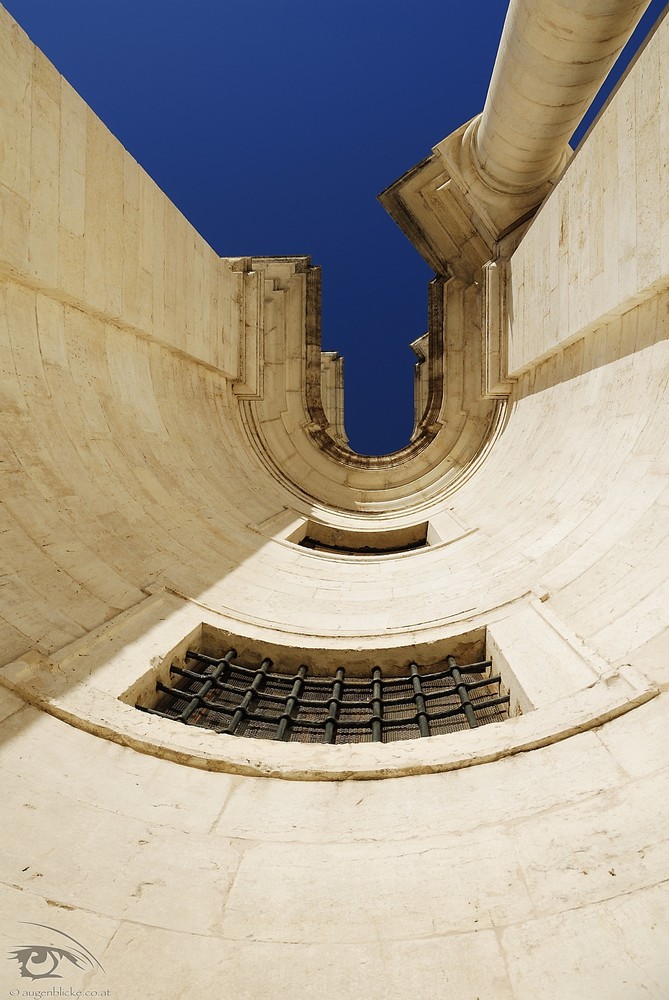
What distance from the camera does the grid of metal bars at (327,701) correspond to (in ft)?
A: 8.94

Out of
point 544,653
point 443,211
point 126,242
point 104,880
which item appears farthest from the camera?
point 443,211

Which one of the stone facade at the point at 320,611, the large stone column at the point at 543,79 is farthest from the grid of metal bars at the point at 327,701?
the large stone column at the point at 543,79

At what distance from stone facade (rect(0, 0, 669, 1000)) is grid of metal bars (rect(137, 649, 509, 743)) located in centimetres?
17

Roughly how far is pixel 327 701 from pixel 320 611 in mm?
1052

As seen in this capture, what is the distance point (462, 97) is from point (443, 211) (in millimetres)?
108500

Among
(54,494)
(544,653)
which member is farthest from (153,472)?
(544,653)

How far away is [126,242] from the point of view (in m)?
4.61

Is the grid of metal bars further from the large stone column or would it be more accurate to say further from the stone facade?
the large stone column

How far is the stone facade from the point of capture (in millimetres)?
1463

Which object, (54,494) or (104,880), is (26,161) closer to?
(54,494)

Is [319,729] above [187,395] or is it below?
below

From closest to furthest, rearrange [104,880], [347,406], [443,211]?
[104,880] < [443,211] < [347,406]

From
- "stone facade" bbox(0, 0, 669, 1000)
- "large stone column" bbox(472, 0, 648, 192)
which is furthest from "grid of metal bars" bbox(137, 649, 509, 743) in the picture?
"large stone column" bbox(472, 0, 648, 192)

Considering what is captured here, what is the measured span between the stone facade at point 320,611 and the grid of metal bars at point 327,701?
0.56ft
